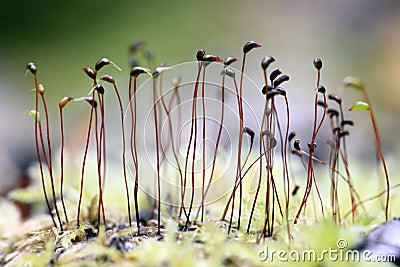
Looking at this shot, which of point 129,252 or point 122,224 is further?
point 122,224

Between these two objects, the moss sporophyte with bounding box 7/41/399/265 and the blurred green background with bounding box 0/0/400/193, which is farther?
the blurred green background with bounding box 0/0/400/193

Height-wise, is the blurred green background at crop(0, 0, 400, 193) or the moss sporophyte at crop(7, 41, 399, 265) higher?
the blurred green background at crop(0, 0, 400, 193)

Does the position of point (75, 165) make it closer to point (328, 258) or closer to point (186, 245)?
point (186, 245)

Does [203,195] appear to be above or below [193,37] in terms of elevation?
below

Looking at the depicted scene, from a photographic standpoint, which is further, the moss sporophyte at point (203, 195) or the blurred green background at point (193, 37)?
the blurred green background at point (193, 37)

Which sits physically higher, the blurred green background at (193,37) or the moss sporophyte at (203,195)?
the blurred green background at (193,37)

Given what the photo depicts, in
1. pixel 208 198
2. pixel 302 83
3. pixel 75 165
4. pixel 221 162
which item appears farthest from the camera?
pixel 302 83

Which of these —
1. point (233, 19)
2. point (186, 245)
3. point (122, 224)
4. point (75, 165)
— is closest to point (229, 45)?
point (233, 19)

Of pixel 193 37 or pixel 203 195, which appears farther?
pixel 193 37
